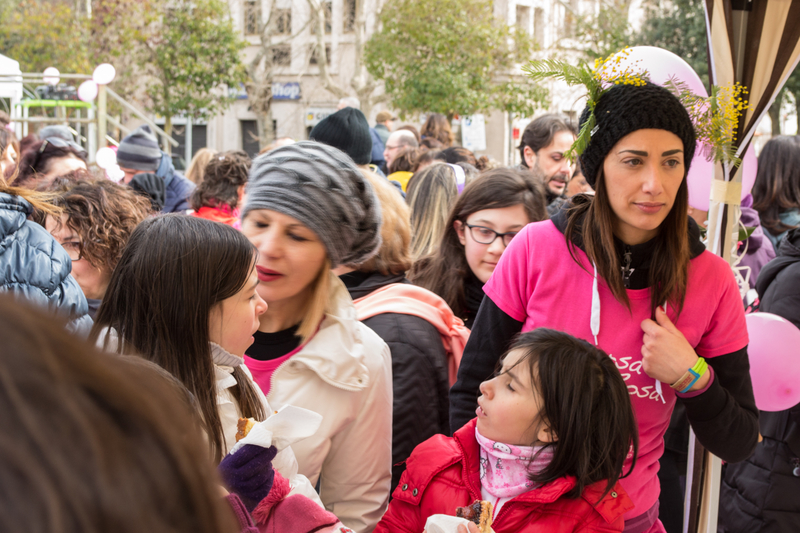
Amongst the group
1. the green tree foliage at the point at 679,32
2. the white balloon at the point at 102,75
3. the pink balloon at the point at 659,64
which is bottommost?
the pink balloon at the point at 659,64

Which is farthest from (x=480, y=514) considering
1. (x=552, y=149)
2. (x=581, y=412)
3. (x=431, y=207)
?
(x=552, y=149)

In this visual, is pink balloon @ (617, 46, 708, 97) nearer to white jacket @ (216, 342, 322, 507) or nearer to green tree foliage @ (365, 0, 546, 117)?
white jacket @ (216, 342, 322, 507)

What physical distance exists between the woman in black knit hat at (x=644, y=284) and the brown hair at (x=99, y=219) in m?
1.59

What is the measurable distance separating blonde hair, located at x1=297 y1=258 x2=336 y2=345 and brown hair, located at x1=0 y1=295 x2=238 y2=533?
1434mm

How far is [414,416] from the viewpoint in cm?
212

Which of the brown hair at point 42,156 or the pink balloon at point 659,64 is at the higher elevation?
the pink balloon at point 659,64

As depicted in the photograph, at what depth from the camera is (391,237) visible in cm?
240

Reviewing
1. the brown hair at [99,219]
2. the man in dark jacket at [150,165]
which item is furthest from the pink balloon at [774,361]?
the man in dark jacket at [150,165]

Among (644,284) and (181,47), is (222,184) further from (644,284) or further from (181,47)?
(181,47)

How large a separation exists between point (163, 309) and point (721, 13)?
2241mm

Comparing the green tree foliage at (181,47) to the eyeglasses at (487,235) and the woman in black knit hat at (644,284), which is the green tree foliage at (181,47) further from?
the woman in black knit hat at (644,284)

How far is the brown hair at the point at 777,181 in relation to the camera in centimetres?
432

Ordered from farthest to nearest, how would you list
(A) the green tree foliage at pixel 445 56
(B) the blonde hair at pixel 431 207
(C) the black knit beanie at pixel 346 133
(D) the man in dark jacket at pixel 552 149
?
1. (A) the green tree foliage at pixel 445 56
2. (D) the man in dark jacket at pixel 552 149
3. (C) the black knit beanie at pixel 346 133
4. (B) the blonde hair at pixel 431 207

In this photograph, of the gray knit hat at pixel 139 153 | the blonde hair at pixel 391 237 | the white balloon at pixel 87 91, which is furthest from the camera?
the white balloon at pixel 87 91
